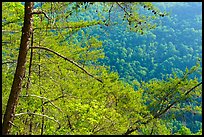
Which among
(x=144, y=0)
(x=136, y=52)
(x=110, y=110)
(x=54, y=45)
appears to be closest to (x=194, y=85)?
(x=110, y=110)

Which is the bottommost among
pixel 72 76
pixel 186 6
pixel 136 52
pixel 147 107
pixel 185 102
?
pixel 136 52

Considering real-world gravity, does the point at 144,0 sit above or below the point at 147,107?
above

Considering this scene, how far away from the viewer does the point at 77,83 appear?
5.31 meters

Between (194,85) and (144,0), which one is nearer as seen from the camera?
(144,0)

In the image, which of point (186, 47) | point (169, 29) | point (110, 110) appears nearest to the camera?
point (110, 110)

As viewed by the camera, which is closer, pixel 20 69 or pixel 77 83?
pixel 20 69

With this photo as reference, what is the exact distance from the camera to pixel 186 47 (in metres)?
30.3

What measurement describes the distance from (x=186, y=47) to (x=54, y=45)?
25.3 m

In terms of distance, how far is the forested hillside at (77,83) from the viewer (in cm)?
274

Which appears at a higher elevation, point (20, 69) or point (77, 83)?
point (20, 69)

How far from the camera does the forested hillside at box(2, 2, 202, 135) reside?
2.74 meters

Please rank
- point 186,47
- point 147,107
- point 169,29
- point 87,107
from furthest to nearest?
point 169,29 → point 186,47 → point 147,107 → point 87,107

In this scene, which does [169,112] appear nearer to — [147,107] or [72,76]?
[147,107]

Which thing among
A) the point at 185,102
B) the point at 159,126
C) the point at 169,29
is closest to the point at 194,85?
the point at 185,102
